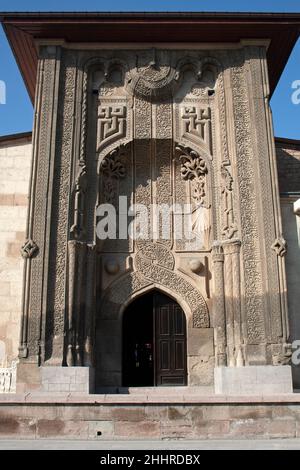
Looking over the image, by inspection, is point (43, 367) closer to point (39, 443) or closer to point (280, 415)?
point (39, 443)

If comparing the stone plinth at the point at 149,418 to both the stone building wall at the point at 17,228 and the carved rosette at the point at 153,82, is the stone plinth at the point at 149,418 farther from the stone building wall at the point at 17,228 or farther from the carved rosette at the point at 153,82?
the carved rosette at the point at 153,82

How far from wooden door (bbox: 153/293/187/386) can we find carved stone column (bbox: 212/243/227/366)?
0.92 meters

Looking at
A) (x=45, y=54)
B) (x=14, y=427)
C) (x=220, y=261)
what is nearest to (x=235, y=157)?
(x=220, y=261)

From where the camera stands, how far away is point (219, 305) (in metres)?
12.2

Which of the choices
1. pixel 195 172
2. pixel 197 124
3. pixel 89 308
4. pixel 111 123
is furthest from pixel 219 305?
pixel 111 123

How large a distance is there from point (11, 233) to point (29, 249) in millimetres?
2500

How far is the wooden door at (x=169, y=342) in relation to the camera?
1241cm

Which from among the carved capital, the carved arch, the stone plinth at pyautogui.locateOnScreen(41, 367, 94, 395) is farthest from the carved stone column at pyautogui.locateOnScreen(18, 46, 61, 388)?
the carved arch

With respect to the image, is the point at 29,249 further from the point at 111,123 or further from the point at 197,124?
the point at 197,124

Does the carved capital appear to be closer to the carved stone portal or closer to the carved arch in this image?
the carved stone portal

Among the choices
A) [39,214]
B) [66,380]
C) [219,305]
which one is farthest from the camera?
[39,214]

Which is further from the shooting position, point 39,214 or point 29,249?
point 39,214

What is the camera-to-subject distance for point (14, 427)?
30.6 ft

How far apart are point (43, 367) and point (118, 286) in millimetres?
2670
